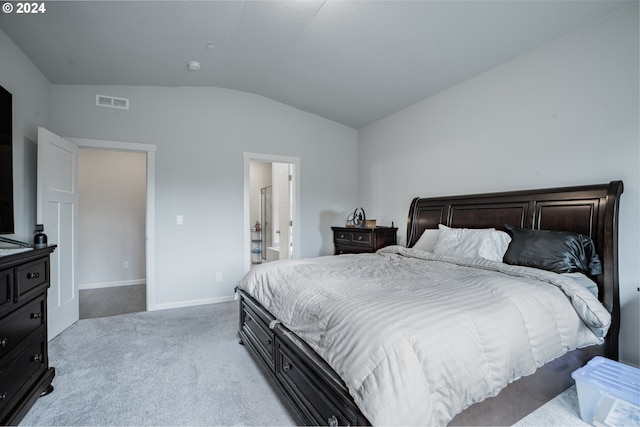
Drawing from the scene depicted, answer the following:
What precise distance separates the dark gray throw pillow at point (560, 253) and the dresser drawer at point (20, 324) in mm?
3300

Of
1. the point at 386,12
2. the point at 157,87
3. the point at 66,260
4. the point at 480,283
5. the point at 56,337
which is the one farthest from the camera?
the point at 157,87

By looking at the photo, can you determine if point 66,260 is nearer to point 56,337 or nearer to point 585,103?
point 56,337

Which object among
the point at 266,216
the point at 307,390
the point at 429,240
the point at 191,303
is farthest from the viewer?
the point at 266,216

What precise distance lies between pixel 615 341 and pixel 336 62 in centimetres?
337

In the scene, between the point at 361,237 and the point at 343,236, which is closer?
the point at 361,237

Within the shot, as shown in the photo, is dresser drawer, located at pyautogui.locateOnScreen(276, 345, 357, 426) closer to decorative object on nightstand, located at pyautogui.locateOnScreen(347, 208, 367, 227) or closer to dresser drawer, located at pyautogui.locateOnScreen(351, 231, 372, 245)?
dresser drawer, located at pyautogui.locateOnScreen(351, 231, 372, 245)

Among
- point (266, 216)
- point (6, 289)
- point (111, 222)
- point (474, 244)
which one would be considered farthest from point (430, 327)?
point (266, 216)

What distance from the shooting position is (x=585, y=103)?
96.7 inches

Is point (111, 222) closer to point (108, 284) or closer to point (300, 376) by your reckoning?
point (108, 284)

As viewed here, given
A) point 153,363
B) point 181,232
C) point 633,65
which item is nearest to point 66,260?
point 181,232

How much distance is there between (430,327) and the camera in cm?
127

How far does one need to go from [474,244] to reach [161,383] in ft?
8.98

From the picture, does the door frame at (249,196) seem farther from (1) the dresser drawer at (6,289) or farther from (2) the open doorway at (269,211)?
(1) the dresser drawer at (6,289)

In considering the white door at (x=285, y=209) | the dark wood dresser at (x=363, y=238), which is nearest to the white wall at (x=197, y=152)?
the white door at (x=285, y=209)
